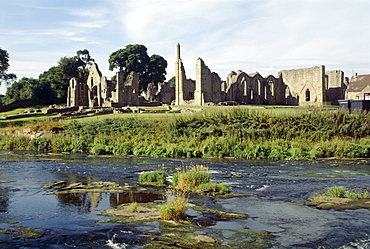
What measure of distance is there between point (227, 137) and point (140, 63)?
185ft

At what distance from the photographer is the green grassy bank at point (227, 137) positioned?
70.3 ft

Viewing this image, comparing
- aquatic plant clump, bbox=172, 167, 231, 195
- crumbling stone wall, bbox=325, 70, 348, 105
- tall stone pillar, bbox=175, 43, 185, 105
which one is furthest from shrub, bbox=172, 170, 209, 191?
crumbling stone wall, bbox=325, 70, 348, 105

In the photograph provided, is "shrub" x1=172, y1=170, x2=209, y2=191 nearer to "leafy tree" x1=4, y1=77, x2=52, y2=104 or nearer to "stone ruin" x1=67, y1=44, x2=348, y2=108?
"stone ruin" x1=67, y1=44, x2=348, y2=108

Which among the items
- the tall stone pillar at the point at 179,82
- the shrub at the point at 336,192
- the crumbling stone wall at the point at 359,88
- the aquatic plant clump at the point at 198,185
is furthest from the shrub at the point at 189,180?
the crumbling stone wall at the point at 359,88

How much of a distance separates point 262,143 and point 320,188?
1017 centimetres

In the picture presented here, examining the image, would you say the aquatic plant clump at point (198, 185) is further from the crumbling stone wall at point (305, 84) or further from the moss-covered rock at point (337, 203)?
the crumbling stone wall at point (305, 84)

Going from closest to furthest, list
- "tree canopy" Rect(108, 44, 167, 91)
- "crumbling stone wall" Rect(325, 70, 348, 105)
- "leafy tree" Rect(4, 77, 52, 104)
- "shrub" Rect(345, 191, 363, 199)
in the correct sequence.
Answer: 1. "shrub" Rect(345, 191, 363, 199)
2. "crumbling stone wall" Rect(325, 70, 348, 105)
3. "leafy tree" Rect(4, 77, 52, 104)
4. "tree canopy" Rect(108, 44, 167, 91)

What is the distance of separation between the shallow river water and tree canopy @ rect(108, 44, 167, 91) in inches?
2312

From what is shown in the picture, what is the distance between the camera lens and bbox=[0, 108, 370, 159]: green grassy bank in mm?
21422

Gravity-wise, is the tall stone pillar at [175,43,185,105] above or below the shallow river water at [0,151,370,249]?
above

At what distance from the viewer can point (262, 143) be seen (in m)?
22.5

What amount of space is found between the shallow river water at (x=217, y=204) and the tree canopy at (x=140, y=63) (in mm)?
58733

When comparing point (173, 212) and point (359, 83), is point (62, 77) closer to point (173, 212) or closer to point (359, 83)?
point (359, 83)

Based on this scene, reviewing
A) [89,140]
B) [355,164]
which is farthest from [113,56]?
[355,164]
